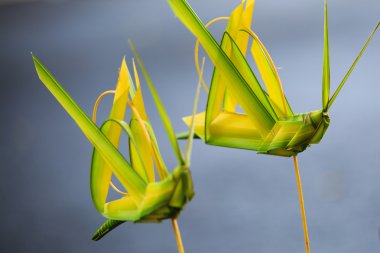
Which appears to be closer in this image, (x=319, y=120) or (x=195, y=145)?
(x=319, y=120)

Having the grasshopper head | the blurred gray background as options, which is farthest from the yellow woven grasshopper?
the blurred gray background

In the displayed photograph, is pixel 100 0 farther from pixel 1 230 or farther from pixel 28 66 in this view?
pixel 1 230

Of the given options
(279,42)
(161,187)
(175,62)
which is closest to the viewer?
(161,187)

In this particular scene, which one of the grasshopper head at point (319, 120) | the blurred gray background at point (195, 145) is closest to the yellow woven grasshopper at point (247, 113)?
the grasshopper head at point (319, 120)

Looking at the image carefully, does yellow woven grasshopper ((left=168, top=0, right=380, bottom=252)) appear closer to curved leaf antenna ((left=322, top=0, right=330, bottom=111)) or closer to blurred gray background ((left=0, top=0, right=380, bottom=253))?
curved leaf antenna ((left=322, top=0, right=330, bottom=111))

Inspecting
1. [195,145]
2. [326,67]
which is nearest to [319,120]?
[326,67]

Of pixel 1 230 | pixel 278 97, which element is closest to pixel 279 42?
pixel 1 230

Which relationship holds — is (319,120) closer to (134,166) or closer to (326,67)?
(326,67)
